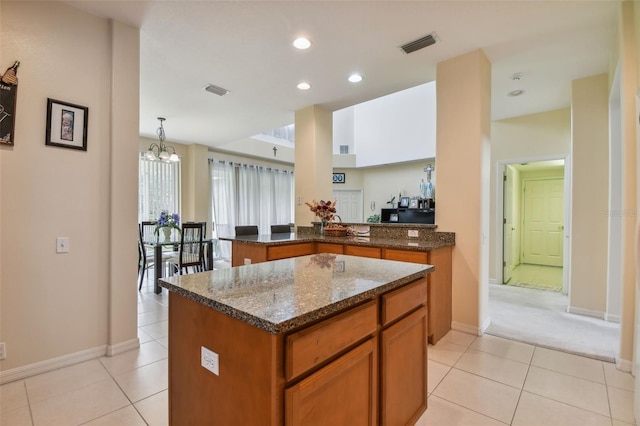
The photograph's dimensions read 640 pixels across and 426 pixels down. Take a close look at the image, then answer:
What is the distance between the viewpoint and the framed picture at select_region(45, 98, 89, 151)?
217 centimetres

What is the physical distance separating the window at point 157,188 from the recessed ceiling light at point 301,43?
453cm

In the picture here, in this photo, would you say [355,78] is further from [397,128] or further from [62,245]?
[397,128]

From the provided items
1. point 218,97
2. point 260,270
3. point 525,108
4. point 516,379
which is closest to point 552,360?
point 516,379

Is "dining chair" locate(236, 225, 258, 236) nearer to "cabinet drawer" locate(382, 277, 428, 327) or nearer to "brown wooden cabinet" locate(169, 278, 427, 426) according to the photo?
"brown wooden cabinet" locate(169, 278, 427, 426)

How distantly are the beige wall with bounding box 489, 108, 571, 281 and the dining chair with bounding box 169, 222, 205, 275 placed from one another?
461 centimetres

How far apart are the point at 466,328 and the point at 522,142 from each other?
128 inches

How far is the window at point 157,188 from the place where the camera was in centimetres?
602

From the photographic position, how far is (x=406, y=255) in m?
2.70

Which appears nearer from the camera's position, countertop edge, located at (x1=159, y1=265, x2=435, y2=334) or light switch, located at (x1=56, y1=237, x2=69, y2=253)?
countertop edge, located at (x1=159, y1=265, x2=435, y2=334)

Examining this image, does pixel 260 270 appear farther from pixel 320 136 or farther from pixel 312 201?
pixel 320 136

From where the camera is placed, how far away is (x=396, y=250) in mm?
2773

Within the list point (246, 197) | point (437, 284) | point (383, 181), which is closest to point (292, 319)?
point (437, 284)

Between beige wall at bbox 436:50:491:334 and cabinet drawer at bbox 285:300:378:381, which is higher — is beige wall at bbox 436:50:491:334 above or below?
above

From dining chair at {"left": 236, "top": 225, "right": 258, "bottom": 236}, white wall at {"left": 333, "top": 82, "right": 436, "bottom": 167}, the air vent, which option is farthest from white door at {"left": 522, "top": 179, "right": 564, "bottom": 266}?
the air vent
